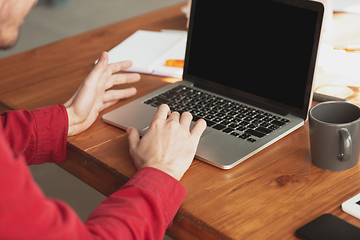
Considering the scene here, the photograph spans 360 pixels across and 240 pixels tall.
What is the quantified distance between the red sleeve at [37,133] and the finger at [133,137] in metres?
0.17

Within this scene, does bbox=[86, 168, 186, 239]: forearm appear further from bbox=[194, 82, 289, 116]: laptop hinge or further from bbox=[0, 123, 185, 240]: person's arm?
bbox=[194, 82, 289, 116]: laptop hinge

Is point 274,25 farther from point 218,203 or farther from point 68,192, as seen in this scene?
point 68,192

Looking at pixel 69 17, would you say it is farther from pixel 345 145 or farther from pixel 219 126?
pixel 345 145

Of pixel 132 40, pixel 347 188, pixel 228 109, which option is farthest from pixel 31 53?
pixel 347 188

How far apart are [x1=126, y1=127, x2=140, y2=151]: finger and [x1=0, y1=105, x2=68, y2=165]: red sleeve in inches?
6.9

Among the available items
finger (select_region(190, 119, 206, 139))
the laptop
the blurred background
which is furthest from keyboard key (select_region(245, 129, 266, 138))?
the blurred background

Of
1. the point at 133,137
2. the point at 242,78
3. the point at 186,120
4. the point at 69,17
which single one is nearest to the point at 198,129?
the point at 186,120

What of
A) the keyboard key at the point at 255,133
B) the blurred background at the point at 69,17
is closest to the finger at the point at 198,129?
the keyboard key at the point at 255,133

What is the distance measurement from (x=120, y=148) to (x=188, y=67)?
35 cm

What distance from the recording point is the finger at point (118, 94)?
3.68 ft

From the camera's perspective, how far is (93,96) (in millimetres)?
1062

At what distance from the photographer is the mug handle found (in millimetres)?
768

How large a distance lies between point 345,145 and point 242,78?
37cm

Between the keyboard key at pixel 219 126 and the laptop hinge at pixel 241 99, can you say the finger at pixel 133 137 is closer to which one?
the keyboard key at pixel 219 126
